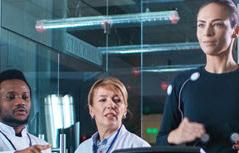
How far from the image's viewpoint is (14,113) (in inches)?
132

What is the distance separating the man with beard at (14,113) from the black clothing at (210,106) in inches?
32.4

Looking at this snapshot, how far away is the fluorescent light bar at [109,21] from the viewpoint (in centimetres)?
433

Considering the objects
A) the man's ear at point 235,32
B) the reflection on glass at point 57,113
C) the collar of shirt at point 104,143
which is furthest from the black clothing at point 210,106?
the reflection on glass at point 57,113

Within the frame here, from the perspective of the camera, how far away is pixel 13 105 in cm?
333

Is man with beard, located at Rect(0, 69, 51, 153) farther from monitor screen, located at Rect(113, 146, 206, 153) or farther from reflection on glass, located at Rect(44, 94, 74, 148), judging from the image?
monitor screen, located at Rect(113, 146, 206, 153)

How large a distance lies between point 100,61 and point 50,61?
1.94 feet

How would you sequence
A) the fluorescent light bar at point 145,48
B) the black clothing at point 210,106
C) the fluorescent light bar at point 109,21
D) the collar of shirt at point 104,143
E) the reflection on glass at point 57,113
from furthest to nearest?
the reflection on glass at point 57,113 → the fluorescent light bar at point 109,21 → the fluorescent light bar at point 145,48 → the collar of shirt at point 104,143 → the black clothing at point 210,106

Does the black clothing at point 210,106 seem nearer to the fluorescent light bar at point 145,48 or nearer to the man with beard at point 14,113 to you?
the man with beard at point 14,113

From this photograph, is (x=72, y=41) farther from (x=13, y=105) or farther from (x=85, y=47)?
(x=13, y=105)

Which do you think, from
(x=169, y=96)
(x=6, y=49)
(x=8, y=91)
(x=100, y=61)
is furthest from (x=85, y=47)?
(x=169, y=96)

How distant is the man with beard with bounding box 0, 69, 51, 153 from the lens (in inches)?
130

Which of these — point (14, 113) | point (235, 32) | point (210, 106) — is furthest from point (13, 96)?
point (235, 32)

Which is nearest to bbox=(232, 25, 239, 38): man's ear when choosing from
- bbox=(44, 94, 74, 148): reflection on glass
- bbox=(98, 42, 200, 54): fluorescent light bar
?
bbox=(98, 42, 200, 54): fluorescent light bar

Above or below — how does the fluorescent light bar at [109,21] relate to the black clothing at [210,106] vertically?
above
